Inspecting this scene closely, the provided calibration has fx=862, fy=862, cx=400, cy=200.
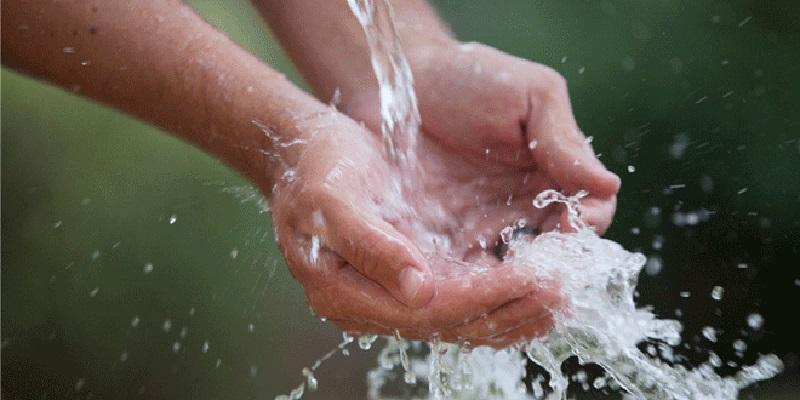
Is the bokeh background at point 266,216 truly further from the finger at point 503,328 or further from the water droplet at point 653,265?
the finger at point 503,328

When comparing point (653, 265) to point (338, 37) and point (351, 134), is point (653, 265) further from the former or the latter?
point (351, 134)

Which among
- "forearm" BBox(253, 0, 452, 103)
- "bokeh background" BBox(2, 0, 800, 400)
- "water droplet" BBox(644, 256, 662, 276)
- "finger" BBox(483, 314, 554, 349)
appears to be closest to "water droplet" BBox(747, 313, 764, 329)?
"bokeh background" BBox(2, 0, 800, 400)

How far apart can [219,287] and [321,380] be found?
34 centimetres

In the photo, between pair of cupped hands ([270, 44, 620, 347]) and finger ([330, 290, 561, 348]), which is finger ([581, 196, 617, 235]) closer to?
pair of cupped hands ([270, 44, 620, 347])

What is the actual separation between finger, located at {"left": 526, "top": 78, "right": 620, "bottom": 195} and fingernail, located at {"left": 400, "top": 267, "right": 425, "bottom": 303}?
0.60 feet

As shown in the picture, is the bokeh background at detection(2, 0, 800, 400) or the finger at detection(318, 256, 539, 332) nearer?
the finger at detection(318, 256, 539, 332)

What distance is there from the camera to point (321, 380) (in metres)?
1.74

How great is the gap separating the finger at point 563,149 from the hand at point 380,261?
8 cm

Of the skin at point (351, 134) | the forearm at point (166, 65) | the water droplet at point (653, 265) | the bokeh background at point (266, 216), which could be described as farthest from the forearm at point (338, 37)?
the water droplet at point (653, 265)

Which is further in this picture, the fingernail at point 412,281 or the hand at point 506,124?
the hand at point 506,124

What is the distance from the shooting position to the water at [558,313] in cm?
57

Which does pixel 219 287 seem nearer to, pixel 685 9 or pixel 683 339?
pixel 683 339

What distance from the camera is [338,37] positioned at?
83 cm

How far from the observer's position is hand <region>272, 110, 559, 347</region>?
51cm
